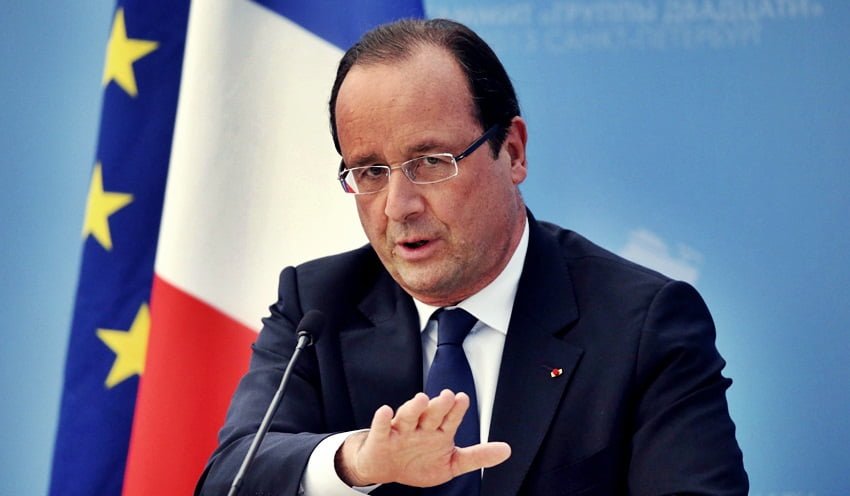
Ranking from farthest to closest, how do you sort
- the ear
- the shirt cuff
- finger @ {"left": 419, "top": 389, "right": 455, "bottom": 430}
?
1. the ear
2. the shirt cuff
3. finger @ {"left": 419, "top": 389, "right": 455, "bottom": 430}

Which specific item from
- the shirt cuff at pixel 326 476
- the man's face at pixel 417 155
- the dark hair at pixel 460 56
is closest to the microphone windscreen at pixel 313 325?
the shirt cuff at pixel 326 476

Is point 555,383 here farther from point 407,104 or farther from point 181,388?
point 181,388

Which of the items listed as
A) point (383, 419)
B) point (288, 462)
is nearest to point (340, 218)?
point (288, 462)

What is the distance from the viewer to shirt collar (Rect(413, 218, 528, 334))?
223 centimetres

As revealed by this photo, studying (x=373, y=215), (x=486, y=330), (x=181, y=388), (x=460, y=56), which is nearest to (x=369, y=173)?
(x=373, y=215)

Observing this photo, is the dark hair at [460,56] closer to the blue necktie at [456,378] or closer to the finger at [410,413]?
the blue necktie at [456,378]

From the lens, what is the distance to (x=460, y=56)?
7.22 feet

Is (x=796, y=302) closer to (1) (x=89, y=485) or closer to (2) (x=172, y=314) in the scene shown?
(2) (x=172, y=314)

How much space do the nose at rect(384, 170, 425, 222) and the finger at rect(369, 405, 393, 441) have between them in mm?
495

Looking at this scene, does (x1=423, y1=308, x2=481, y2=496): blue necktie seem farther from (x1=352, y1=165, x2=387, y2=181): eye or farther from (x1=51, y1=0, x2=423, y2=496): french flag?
(x1=51, y1=0, x2=423, y2=496): french flag

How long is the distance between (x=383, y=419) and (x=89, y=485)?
167cm

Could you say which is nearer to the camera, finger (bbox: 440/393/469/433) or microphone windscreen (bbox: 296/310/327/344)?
finger (bbox: 440/393/469/433)

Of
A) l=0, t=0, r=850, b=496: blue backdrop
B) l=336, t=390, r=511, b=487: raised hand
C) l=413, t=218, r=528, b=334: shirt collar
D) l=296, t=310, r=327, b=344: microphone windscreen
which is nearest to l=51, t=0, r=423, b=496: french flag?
l=0, t=0, r=850, b=496: blue backdrop

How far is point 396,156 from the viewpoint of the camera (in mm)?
Result: 2127
